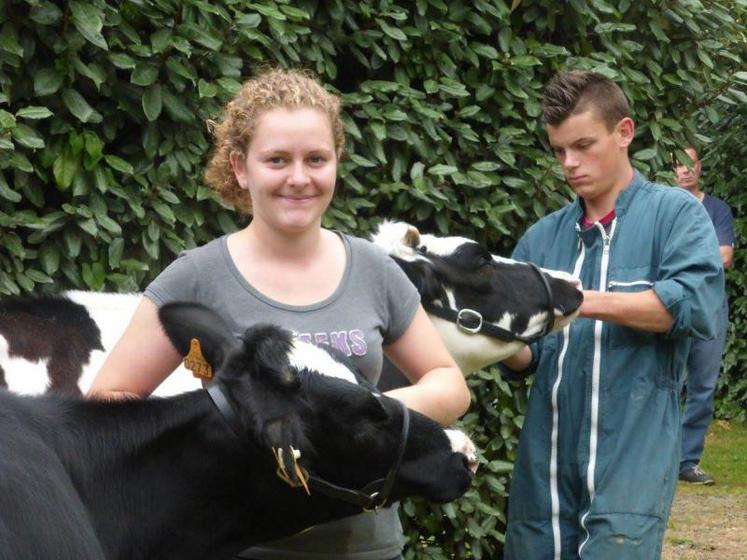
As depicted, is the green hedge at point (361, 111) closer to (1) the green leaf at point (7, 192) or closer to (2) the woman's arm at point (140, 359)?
(1) the green leaf at point (7, 192)

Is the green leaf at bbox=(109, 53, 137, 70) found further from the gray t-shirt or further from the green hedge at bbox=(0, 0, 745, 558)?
Answer: the gray t-shirt

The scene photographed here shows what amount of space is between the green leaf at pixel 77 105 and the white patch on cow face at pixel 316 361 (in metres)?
1.64

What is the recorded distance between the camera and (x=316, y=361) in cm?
346

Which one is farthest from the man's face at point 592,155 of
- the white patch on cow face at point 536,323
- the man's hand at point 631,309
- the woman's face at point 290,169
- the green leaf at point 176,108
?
the woman's face at point 290,169

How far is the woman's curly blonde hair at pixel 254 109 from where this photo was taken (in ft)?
12.4

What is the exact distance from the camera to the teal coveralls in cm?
488

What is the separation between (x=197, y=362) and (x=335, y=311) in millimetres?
412

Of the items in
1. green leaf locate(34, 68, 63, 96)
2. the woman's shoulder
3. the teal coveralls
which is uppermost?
green leaf locate(34, 68, 63, 96)

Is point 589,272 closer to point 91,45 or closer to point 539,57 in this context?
point 539,57

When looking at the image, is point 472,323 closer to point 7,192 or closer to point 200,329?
point 7,192

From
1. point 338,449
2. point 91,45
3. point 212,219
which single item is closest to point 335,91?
point 212,219

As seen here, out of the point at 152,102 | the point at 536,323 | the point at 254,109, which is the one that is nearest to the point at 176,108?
the point at 152,102

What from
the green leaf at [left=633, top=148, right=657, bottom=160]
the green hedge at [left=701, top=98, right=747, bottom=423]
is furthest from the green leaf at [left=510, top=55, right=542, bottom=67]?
the green hedge at [left=701, top=98, right=747, bottom=423]

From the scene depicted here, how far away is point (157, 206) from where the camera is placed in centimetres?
506
